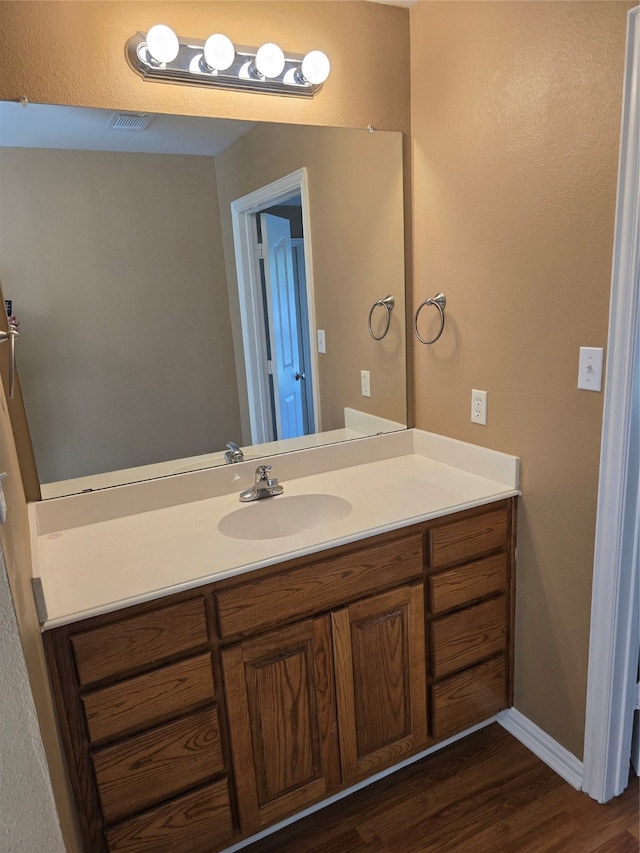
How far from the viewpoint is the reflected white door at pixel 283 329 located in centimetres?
189

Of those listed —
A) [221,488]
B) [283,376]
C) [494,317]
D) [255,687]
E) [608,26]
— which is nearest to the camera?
[608,26]

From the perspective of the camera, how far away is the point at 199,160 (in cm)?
169

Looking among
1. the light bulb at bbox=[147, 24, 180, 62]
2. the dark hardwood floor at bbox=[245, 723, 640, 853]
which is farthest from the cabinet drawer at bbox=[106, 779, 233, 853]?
the light bulb at bbox=[147, 24, 180, 62]

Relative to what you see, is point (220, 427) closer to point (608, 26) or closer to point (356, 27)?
point (356, 27)

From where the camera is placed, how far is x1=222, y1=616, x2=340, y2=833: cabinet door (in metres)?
1.39

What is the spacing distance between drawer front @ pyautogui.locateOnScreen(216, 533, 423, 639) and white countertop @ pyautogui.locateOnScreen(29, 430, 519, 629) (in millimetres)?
64

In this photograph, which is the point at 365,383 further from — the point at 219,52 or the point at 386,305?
the point at 219,52

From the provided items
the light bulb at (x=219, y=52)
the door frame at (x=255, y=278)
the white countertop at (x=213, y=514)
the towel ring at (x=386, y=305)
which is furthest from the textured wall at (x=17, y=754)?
the towel ring at (x=386, y=305)

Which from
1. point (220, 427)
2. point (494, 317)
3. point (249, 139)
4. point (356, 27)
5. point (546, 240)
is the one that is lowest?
point (220, 427)

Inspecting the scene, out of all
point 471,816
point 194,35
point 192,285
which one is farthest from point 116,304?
point 471,816

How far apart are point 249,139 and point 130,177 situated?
15.4 inches

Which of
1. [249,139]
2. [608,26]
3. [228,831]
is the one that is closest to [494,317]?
[608,26]

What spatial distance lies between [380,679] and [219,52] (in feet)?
6.03

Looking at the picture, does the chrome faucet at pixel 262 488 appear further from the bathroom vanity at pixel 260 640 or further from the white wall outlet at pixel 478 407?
the white wall outlet at pixel 478 407
